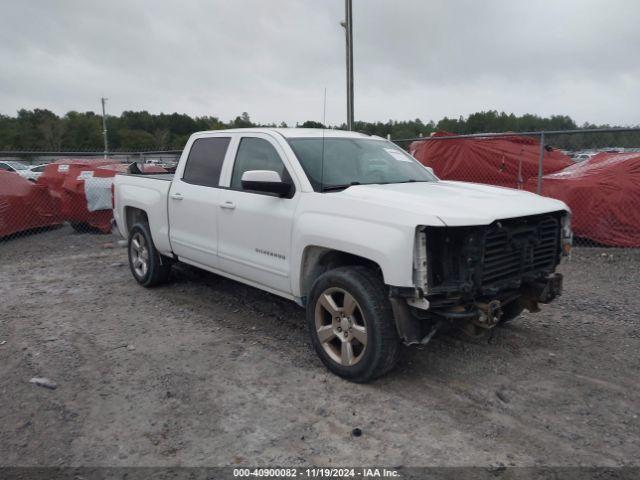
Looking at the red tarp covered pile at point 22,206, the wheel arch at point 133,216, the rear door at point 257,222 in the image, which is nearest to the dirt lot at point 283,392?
the rear door at point 257,222

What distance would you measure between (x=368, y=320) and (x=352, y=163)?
5.16 ft

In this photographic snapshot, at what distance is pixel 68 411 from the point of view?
11.6 feet

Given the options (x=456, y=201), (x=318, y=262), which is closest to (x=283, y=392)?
(x=318, y=262)

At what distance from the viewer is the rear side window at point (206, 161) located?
208 inches

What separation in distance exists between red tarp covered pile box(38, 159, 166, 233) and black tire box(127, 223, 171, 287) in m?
4.22

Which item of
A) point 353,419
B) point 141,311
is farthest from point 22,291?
point 353,419

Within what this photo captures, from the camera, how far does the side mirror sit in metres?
4.13

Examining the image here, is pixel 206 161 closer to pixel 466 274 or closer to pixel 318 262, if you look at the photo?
pixel 318 262

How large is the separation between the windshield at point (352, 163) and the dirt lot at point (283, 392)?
4.82ft

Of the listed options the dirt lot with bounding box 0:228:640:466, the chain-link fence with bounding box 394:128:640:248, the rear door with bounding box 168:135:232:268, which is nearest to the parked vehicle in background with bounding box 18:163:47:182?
the rear door with bounding box 168:135:232:268

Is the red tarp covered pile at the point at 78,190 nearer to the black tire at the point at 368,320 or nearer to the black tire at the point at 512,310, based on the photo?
the black tire at the point at 368,320

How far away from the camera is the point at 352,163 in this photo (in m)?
4.65

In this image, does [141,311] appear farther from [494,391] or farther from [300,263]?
[494,391]

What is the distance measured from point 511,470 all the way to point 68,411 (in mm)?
2779
